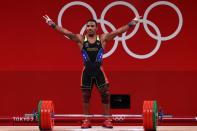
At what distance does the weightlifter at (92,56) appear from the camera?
26.0ft

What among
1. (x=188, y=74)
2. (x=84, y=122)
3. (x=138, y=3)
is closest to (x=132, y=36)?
(x=138, y=3)

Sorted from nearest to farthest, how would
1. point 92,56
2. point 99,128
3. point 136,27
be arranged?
point 92,56 → point 99,128 → point 136,27

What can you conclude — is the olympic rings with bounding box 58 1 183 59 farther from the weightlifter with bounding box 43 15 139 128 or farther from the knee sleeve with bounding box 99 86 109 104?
the knee sleeve with bounding box 99 86 109 104

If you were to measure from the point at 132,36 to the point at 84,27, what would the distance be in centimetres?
85

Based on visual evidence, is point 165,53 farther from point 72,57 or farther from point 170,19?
point 72,57

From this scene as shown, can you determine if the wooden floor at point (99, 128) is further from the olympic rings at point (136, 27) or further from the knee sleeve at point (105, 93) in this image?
the olympic rings at point (136, 27)

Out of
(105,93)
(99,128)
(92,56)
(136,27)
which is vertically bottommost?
(99,128)

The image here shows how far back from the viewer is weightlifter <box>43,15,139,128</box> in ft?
26.0

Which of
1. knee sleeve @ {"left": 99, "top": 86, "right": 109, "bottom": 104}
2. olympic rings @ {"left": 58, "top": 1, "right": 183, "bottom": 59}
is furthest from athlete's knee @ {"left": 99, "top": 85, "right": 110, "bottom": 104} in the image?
olympic rings @ {"left": 58, "top": 1, "right": 183, "bottom": 59}

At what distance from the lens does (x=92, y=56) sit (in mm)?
7922

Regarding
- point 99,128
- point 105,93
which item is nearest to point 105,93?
point 105,93

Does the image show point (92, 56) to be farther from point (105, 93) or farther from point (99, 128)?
point (99, 128)

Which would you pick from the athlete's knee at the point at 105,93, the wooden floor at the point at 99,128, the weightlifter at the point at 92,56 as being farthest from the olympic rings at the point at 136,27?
the wooden floor at the point at 99,128

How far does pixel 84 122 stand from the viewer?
26.3ft
